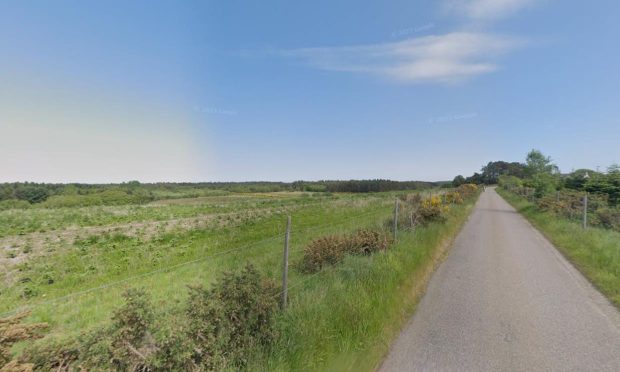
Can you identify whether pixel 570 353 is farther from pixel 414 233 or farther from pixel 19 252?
pixel 19 252

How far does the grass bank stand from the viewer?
124 inches

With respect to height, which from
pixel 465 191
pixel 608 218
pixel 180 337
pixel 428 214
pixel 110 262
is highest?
pixel 465 191

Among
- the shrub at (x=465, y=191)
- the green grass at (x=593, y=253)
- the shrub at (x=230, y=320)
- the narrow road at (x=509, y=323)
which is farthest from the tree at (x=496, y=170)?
the shrub at (x=230, y=320)

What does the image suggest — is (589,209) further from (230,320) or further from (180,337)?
(180,337)

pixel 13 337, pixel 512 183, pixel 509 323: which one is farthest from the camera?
pixel 512 183

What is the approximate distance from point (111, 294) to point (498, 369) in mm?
8995

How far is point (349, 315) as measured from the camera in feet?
13.0

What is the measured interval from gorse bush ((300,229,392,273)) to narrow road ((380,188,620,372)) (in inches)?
60.6

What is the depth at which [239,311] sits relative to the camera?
301 cm

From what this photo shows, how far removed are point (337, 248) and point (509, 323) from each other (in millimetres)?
3748

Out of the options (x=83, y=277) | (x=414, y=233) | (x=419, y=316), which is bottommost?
(x=83, y=277)

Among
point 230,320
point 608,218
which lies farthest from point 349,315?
point 608,218

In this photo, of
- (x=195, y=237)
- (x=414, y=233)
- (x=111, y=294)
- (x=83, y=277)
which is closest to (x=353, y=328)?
(x=414, y=233)

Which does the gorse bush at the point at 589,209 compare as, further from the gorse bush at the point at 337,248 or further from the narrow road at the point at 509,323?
the gorse bush at the point at 337,248
